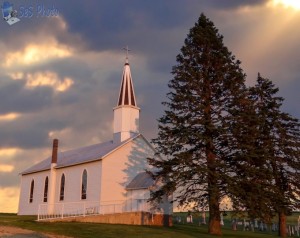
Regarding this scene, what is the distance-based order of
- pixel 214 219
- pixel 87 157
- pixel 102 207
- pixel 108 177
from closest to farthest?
pixel 214 219 → pixel 102 207 → pixel 108 177 → pixel 87 157

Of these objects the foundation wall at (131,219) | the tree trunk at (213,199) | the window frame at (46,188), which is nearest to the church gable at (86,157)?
the window frame at (46,188)

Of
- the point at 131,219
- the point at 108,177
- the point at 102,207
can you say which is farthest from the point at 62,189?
the point at 131,219

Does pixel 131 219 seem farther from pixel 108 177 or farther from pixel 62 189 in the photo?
pixel 62 189

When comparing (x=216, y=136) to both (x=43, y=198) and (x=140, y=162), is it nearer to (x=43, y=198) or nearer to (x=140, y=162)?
(x=140, y=162)

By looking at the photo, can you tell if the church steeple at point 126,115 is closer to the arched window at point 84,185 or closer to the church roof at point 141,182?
the church roof at point 141,182

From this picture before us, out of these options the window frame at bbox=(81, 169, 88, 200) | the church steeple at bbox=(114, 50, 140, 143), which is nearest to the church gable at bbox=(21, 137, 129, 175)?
the window frame at bbox=(81, 169, 88, 200)

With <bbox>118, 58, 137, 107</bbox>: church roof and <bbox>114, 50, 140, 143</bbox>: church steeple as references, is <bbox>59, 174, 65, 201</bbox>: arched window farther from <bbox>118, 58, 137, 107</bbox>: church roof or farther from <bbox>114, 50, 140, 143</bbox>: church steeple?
<bbox>118, 58, 137, 107</bbox>: church roof

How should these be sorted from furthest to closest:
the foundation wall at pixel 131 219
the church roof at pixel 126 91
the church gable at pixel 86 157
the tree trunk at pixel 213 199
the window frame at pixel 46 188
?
the window frame at pixel 46 188
the church roof at pixel 126 91
the church gable at pixel 86 157
the foundation wall at pixel 131 219
the tree trunk at pixel 213 199

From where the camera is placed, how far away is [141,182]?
3816cm

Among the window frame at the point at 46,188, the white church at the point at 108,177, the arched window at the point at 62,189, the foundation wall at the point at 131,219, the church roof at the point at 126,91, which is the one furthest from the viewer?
the window frame at the point at 46,188

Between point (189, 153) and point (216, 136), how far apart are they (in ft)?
7.69

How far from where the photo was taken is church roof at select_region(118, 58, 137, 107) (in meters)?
43.2

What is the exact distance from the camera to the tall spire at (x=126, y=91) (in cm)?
4320

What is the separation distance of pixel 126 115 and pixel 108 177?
737cm
